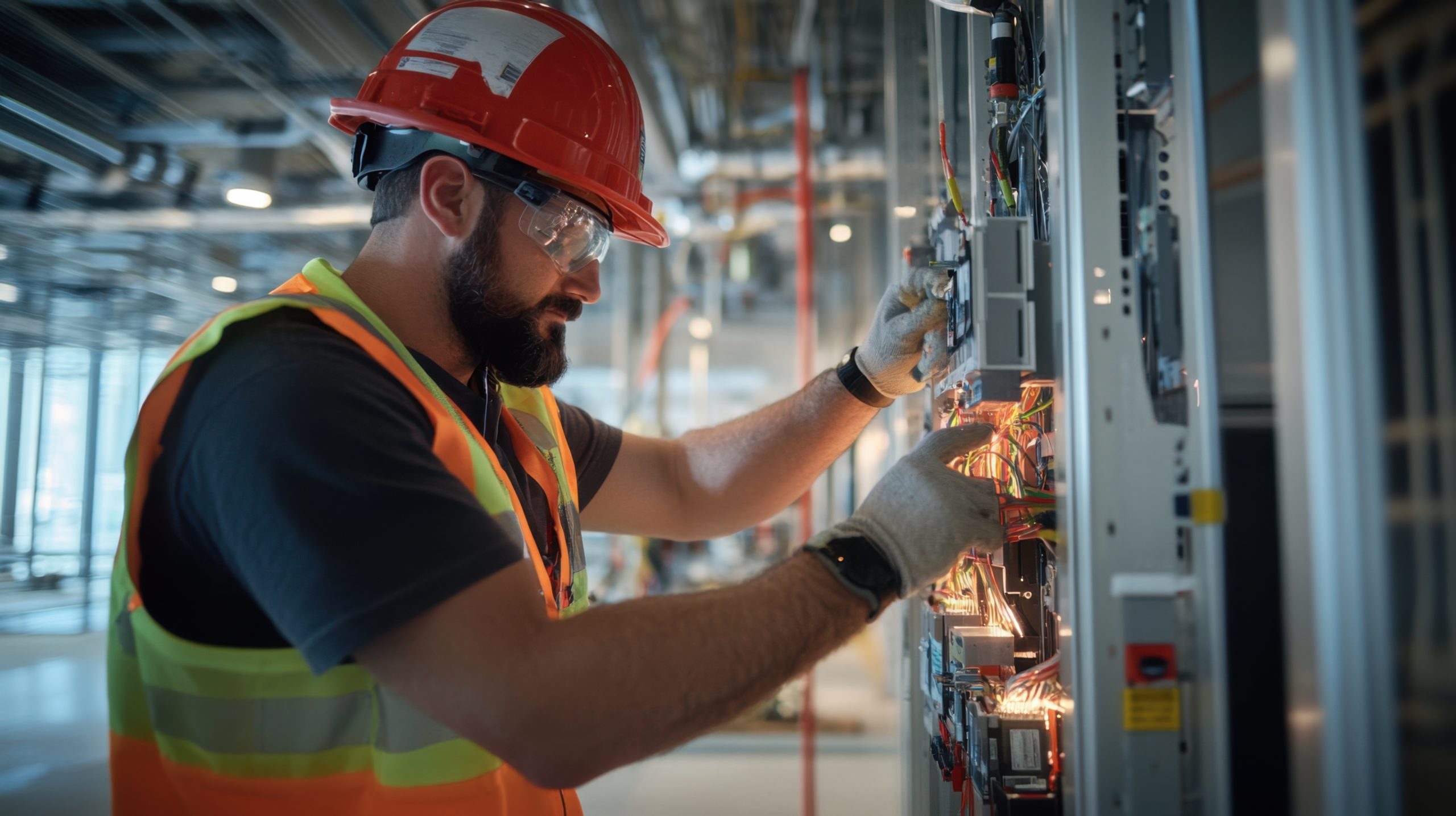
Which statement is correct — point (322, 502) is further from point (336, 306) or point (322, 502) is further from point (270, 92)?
point (270, 92)

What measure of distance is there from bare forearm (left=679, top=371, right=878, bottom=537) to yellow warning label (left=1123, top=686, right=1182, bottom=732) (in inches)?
33.9

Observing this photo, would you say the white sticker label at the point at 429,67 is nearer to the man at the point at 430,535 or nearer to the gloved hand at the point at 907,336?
the man at the point at 430,535

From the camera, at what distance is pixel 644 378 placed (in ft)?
22.9

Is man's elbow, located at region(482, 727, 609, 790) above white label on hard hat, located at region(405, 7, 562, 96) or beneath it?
beneath

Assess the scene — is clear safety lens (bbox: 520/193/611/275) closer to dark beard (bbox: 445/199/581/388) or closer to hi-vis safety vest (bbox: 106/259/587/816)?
dark beard (bbox: 445/199/581/388)

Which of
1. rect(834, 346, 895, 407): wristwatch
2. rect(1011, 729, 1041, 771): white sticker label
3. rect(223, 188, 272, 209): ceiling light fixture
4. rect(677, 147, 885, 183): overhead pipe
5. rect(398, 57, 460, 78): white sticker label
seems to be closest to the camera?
rect(1011, 729, 1041, 771): white sticker label

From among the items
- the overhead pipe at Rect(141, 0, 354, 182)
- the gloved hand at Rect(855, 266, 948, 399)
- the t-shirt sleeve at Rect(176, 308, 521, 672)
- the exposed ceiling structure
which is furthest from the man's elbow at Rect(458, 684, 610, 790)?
the exposed ceiling structure

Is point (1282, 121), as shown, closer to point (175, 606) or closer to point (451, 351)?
point (451, 351)

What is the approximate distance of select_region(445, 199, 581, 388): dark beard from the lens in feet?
4.23

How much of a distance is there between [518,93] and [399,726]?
958mm

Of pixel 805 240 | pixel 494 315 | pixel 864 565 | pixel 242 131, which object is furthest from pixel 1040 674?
pixel 242 131

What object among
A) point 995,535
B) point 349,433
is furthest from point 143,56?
point 995,535

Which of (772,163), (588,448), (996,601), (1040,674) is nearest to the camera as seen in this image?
(1040,674)

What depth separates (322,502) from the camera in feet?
2.83
